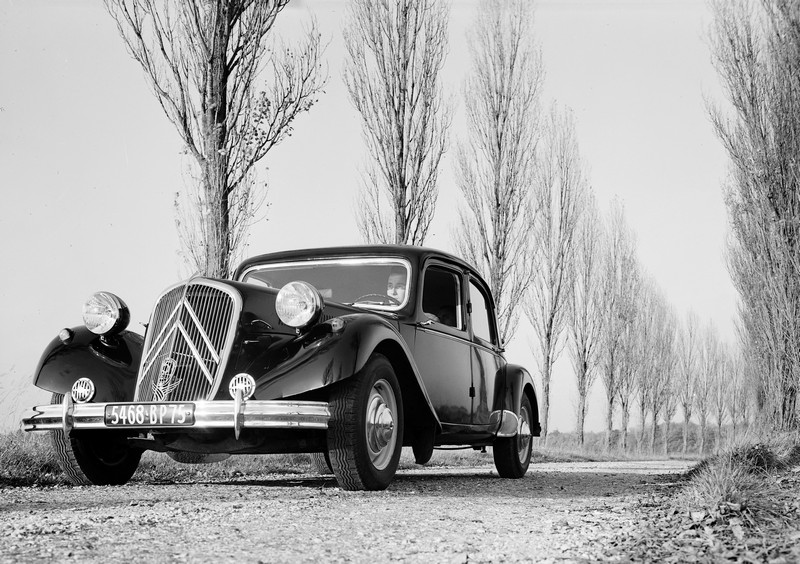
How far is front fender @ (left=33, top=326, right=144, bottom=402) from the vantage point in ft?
18.2

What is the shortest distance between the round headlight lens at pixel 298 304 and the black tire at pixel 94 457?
1.70m

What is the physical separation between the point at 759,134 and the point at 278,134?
28.5 feet

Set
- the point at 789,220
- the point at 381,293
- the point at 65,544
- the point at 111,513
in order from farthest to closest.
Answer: the point at 789,220 < the point at 381,293 < the point at 111,513 < the point at 65,544

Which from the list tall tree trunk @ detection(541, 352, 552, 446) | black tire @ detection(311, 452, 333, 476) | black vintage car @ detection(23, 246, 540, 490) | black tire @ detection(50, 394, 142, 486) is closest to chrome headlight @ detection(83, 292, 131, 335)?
black vintage car @ detection(23, 246, 540, 490)

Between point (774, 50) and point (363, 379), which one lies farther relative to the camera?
point (774, 50)

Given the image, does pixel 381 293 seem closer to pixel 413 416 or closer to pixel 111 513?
pixel 413 416

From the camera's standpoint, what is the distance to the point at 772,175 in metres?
14.8

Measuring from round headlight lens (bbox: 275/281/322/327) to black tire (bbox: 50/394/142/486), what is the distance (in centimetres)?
170

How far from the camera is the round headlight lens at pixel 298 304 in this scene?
5.18m

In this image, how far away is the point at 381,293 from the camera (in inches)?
251

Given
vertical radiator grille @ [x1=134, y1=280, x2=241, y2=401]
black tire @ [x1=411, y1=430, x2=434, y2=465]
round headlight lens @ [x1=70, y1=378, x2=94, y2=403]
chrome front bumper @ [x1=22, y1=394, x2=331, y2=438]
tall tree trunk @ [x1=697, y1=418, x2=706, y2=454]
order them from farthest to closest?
tall tree trunk @ [x1=697, y1=418, x2=706, y2=454], black tire @ [x1=411, y1=430, x2=434, y2=465], round headlight lens @ [x1=70, y1=378, x2=94, y2=403], vertical radiator grille @ [x1=134, y1=280, x2=241, y2=401], chrome front bumper @ [x1=22, y1=394, x2=331, y2=438]

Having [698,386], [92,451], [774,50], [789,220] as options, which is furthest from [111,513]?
[698,386]

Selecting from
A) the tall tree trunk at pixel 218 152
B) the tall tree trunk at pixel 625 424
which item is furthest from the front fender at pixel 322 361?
the tall tree trunk at pixel 625 424

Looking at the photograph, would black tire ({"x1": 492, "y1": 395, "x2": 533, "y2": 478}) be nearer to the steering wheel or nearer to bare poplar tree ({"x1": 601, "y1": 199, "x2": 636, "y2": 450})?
the steering wheel
